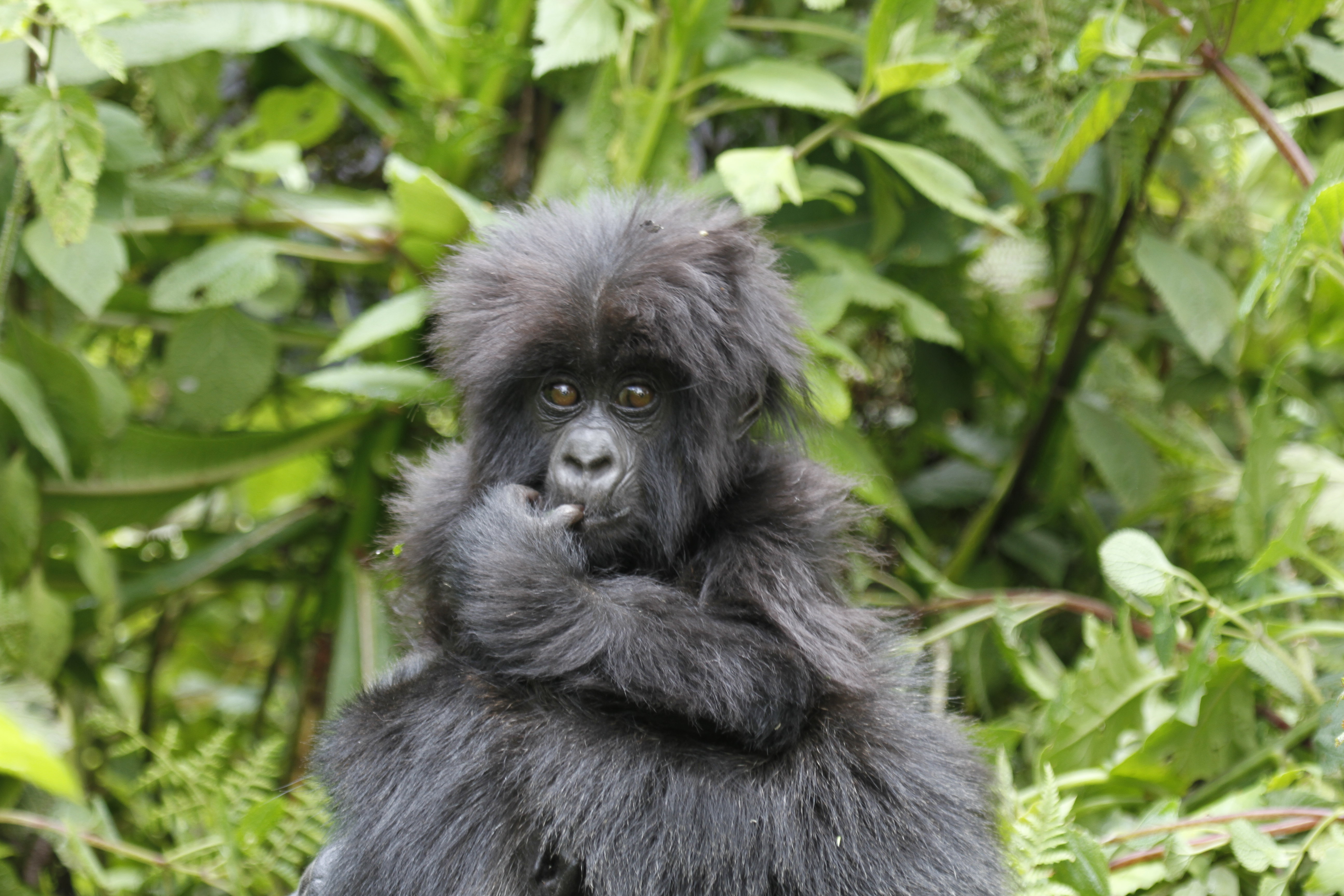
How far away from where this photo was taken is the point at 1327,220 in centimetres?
187

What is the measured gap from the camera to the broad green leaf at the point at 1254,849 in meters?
1.90

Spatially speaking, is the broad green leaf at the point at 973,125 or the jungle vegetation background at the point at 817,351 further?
the broad green leaf at the point at 973,125

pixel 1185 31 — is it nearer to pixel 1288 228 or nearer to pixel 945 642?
pixel 1288 228

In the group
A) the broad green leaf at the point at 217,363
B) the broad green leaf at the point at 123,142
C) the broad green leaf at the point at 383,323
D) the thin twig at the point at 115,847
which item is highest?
the broad green leaf at the point at 123,142

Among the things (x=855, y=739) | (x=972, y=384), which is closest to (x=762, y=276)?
(x=855, y=739)

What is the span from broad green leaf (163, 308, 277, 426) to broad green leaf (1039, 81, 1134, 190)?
206 cm

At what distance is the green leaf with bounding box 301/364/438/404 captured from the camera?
273cm

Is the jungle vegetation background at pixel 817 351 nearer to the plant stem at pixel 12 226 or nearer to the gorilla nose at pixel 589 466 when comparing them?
the plant stem at pixel 12 226

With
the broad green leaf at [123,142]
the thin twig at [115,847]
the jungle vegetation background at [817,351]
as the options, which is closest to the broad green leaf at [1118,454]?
the jungle vegetation background at [817,351]

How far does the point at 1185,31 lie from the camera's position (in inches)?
92.4

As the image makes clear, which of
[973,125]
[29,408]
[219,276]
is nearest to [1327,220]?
[973,125]

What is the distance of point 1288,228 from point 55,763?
6.35ft

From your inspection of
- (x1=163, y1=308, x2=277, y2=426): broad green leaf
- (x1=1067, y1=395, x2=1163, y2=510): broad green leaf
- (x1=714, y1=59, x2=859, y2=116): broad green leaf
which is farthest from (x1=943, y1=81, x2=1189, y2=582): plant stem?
(x1=163, y1=308, x2=277, y2=426): broad green leaf

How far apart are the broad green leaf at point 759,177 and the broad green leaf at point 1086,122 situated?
0.53 meters
